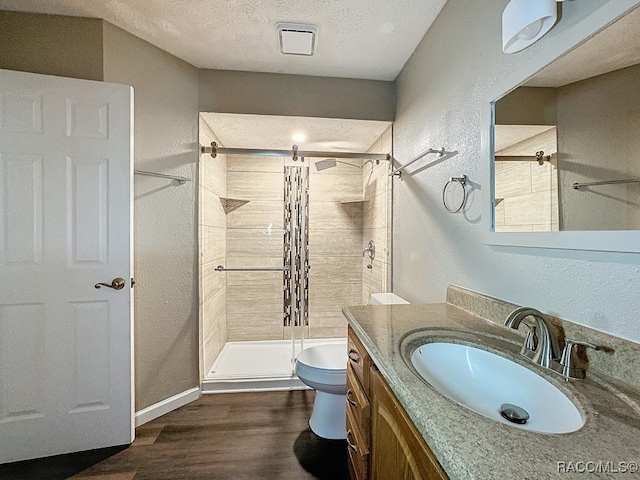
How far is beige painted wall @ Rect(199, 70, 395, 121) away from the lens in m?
2.23

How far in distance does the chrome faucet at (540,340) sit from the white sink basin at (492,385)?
0.18 feet

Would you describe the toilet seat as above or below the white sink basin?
below

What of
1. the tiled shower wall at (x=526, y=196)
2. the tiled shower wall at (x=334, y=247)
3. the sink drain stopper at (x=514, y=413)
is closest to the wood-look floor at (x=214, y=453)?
the sink drain stopper at (x=514, y=413)

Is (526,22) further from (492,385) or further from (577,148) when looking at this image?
(492,385)

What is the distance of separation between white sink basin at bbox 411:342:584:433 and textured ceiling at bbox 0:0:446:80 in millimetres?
1761

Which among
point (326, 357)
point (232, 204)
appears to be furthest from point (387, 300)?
point (232, 204)

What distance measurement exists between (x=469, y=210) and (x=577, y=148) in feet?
1.72

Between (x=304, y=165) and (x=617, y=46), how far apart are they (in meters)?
2.73

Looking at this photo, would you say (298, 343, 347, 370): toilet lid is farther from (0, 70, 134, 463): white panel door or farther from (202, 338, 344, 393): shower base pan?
(0, 70, 134, 463): white panel door

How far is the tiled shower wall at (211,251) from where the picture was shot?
2307 millimetres

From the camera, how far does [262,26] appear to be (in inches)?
69.1

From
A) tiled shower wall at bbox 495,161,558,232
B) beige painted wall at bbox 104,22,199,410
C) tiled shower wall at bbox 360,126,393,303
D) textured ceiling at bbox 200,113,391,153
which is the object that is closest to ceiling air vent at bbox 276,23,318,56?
textured ceiling at bbox 200,113,391,153

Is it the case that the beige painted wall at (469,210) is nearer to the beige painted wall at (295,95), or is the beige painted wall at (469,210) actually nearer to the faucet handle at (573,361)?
the faucet handle at (573,361)

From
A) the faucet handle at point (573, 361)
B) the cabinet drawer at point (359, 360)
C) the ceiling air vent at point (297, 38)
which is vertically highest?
the ceiling air vent at point (297, 38)
